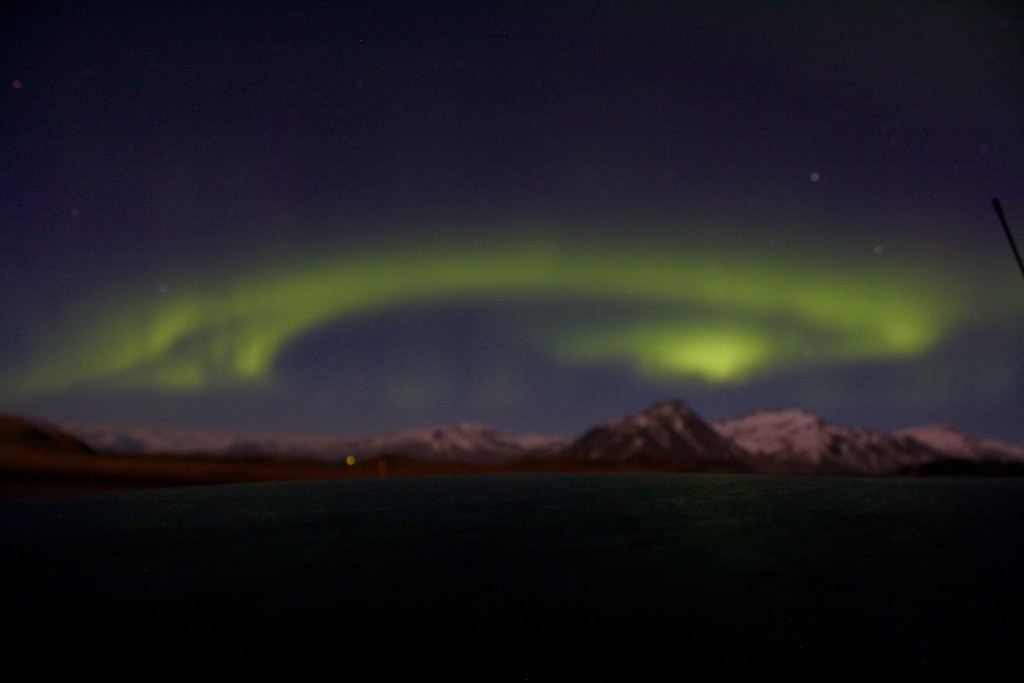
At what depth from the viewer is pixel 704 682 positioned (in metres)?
10.6

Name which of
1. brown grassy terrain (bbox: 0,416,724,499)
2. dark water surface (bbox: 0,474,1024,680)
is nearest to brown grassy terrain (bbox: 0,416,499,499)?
brown grassy terrain (bbox: 0,416,724,499)

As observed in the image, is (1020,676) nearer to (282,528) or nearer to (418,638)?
(418,638)

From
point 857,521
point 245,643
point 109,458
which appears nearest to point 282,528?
point 245,643

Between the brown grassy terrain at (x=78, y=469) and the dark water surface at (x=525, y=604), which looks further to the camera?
the brown grassy terrain at (x=78, y=469)

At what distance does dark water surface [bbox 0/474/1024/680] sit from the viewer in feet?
39.3

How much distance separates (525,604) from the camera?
1662 centimetres

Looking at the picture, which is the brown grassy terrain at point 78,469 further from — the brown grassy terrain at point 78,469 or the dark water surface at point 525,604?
the dark water surface at point 525,604

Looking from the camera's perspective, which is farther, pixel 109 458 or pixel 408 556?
pixel 109 458

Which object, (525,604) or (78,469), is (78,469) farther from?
(525,604)

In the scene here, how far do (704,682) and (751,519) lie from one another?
122ft

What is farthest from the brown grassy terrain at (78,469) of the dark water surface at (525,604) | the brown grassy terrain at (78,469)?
the dark water surface at (525,604)

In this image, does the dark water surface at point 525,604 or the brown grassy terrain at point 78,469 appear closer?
the dark water surface at point 525,604

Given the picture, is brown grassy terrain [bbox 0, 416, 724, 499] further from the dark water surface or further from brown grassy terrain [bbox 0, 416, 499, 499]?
the dark water surface

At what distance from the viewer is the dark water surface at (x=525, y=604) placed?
12.0 metres
